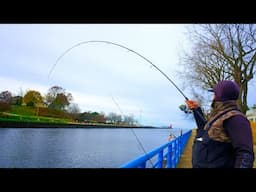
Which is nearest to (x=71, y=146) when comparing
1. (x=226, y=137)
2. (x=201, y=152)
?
(x=201, y=152)

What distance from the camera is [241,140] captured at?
1.06m

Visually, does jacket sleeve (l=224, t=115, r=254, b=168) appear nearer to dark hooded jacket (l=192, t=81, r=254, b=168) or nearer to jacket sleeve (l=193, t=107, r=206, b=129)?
dark hooded jacket (l=192, t=81, r=254, b=168)

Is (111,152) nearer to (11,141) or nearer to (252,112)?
(11,141)

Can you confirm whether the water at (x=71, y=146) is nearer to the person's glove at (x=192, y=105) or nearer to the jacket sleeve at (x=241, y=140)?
the person's glove at (x=192, y=105)

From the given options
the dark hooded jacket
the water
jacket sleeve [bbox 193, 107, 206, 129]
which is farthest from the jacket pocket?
the water

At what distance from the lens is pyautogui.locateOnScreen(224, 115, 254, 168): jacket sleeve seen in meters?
1.06

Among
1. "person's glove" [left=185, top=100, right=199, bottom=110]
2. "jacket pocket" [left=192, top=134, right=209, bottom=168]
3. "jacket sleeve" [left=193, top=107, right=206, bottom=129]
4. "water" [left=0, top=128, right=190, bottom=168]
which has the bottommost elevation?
"water" [left=0, top=128, right=190, bottom=168]

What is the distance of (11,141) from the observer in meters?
2.81

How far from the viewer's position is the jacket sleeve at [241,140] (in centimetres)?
106

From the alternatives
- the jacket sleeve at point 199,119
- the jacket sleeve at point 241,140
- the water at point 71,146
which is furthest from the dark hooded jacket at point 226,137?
the water at point 71,146

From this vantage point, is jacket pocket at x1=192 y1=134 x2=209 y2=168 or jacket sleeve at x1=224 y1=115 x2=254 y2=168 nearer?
jacket sleeve at x1=224 y1=115 x2=254 y2=168
